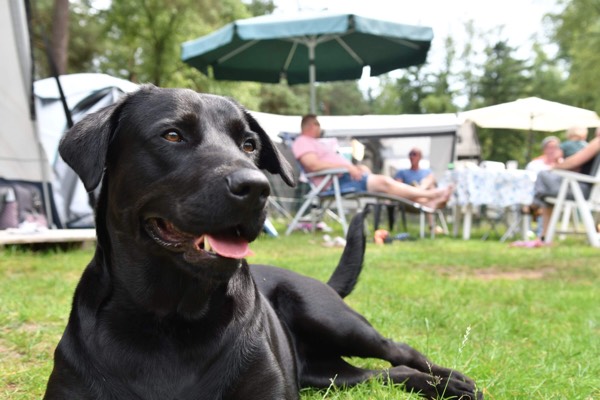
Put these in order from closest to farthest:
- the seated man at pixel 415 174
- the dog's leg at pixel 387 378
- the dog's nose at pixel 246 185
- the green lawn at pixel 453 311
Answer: the dog's nose at pixel 246 185, the dog's leg at pixel 387 378, the green lawn at pixel 453 311, the seated man at pixel 415 174

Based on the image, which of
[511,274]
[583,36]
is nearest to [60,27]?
[511,274]

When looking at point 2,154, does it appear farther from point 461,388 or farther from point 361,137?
point 361,137

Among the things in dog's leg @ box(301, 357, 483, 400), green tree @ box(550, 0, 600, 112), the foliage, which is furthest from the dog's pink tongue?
green tree @ box(550, 0, 600, 112)

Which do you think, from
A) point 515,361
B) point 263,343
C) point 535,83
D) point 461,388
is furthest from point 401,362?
point 535,83

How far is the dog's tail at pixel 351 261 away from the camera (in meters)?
2.94

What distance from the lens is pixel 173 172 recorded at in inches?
68.3

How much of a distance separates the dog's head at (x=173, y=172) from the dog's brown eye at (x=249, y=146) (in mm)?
18

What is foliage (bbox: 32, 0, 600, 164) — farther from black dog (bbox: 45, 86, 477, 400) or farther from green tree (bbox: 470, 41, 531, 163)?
black dog (bbox: 45, 86, 477, 400)

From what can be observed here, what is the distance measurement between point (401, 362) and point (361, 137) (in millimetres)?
13028

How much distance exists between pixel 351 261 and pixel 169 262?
1.32m

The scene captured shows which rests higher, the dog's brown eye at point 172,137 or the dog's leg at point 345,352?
the dog's brown eye at point 172,137

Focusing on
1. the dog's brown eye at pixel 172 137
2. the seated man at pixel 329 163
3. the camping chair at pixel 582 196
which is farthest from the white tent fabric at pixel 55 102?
the camping chair at pixel 582 196

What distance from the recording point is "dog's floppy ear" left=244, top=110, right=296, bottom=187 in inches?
88.4

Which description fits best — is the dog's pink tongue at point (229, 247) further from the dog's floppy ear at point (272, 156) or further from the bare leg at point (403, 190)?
the bare leg at point (403, 190)
